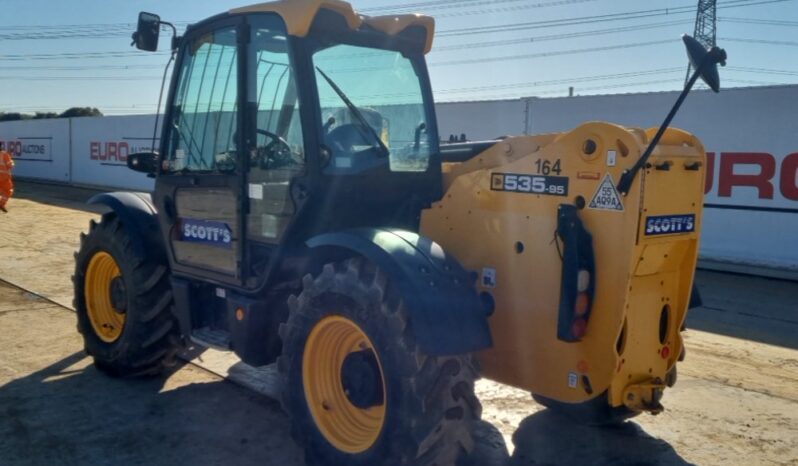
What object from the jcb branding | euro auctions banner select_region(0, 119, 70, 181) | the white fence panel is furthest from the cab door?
euro auctions banner select_region(0, 119, 70, 181)

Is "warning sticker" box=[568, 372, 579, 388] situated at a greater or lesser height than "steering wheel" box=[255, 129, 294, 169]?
lesser

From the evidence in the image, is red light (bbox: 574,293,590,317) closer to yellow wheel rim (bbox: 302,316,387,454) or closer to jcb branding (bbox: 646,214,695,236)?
jcb branding (bbox: 646,214,695,236)

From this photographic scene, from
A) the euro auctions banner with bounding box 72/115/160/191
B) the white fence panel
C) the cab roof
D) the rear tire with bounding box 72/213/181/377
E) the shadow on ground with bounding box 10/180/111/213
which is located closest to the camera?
the cab roof

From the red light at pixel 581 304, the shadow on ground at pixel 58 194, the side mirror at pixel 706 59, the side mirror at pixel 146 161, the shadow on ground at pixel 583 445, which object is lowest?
the shadow on ground at pixel 583 445

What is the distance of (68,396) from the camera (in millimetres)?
5203

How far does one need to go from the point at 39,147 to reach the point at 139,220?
2797 centimetres

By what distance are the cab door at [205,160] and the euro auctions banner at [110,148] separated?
18076 mm

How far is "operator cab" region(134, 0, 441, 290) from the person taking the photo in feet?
13.9

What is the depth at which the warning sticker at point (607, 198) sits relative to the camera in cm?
355

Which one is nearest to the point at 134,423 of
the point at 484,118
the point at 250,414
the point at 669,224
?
the point at 250,414

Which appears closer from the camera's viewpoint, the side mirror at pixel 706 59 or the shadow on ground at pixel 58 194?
the side mirror at pixel 706 59

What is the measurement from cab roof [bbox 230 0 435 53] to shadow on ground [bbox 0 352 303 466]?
7.85 feet

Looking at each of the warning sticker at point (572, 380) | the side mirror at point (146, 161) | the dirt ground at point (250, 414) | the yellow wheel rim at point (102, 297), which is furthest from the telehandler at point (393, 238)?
the yellow wheel rim at point (102, 297)

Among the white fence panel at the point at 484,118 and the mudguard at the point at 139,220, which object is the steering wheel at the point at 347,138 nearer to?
the mudguard at the point at 139,220
